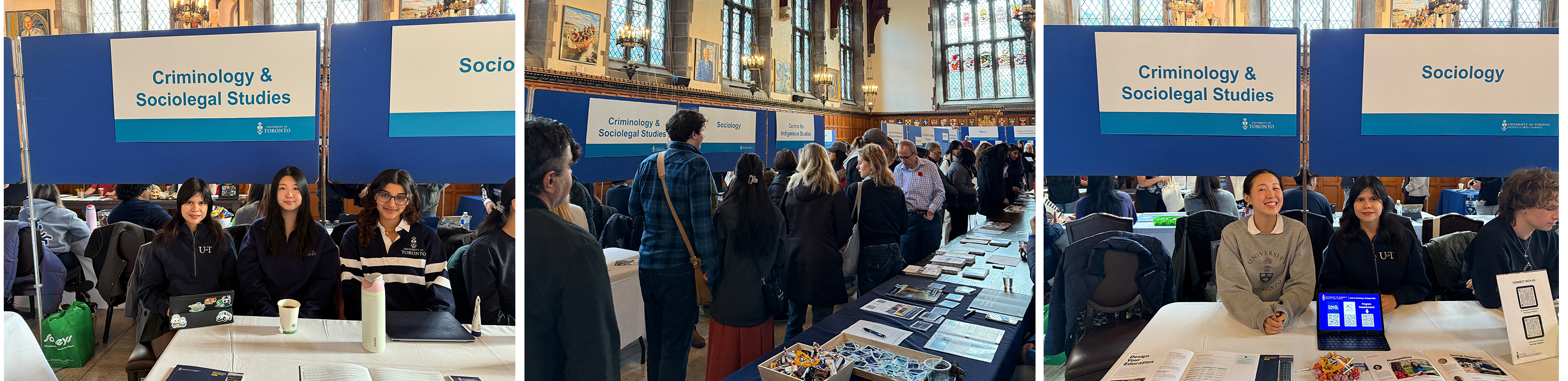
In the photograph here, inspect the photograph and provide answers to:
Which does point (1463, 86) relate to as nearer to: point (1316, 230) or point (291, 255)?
point (1316, 230)

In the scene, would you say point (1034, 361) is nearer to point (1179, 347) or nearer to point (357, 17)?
point (1179, 347)

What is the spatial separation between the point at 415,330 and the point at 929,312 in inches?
64.4

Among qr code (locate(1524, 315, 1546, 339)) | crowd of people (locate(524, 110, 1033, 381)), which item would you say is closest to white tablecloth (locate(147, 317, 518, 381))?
crowd of people (locate(524, 110, 1033, 381))

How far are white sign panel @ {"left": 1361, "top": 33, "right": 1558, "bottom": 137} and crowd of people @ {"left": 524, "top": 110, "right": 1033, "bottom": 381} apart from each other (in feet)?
3.46

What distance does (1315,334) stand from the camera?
181cm

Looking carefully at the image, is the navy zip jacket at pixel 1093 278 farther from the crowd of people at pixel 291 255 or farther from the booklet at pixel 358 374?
the booklet at pixel 358 374

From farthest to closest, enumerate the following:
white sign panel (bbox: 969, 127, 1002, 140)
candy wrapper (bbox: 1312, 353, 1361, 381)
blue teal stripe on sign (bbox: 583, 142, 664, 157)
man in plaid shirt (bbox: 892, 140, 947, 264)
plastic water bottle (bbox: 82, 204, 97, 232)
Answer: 1. man in plaid shirt (bbox: 892, 140, 947, 264)
2. white sign panel (bbox: 969, 127, 1002, 140)
3. plastic water bottle (bbox: 82, 204, 97, 232)
4. blue teal stripe on sign (bbox: 583, 142, 664, 157)
5. candy wrapper (bbox: 1312, 353, 1361, 381)

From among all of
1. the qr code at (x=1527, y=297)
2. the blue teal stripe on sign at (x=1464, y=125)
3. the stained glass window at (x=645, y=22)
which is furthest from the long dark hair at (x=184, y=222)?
the qr code at (x=1527, y=297)

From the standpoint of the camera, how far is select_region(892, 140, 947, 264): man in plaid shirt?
363 cm

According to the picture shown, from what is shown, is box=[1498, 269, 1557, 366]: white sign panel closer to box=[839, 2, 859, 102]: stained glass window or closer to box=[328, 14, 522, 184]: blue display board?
box=[839, 2, 859, 102]: stained glass window

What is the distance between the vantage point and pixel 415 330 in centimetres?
177

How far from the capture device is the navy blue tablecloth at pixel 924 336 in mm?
1698

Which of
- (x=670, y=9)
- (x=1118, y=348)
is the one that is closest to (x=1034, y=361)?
(x=1118, y=348)

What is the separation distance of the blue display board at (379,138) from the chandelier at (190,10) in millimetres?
777
